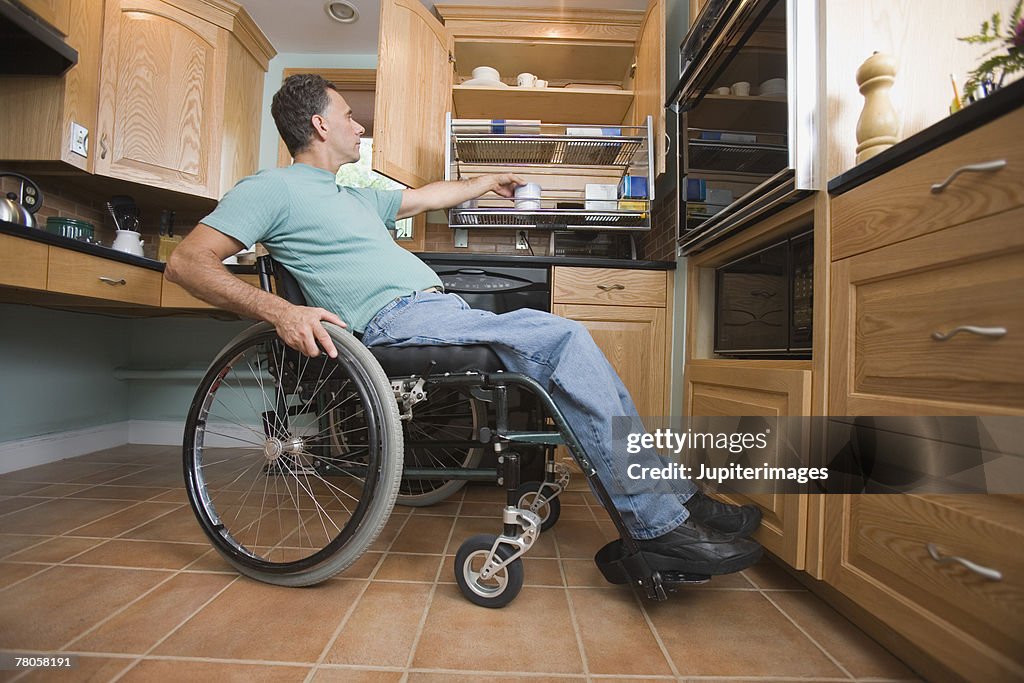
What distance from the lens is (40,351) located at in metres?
2.11

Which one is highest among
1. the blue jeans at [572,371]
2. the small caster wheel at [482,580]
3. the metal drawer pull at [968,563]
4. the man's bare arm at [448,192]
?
the man's bare arm at [448,192]

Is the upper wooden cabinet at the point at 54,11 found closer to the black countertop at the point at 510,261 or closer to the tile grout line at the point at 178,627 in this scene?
the black countertop at the point at 510,261

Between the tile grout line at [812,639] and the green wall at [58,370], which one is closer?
the tile grout line at [812,639]

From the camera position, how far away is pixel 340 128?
1336mm

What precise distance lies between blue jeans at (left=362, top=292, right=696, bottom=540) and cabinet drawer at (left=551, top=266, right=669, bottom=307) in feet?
2.93

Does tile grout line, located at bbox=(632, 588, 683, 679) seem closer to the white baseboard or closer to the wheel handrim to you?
the wheel handrim

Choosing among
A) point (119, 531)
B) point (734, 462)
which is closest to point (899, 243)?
point (734, 462)

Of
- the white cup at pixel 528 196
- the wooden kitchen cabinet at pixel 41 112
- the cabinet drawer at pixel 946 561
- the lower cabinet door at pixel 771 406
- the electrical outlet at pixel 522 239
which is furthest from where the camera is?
the electrical outlet at pixel 522 239

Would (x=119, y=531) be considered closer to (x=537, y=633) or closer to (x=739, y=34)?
(x=537, y=633)

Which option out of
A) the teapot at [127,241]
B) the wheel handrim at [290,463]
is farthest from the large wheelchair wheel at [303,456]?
the teapot at [127,241]

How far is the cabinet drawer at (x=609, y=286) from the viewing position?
196cm

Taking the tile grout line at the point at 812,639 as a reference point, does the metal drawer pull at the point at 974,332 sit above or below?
above

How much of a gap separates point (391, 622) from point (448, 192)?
4.19 feet

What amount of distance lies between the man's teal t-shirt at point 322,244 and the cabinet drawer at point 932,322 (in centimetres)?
93
